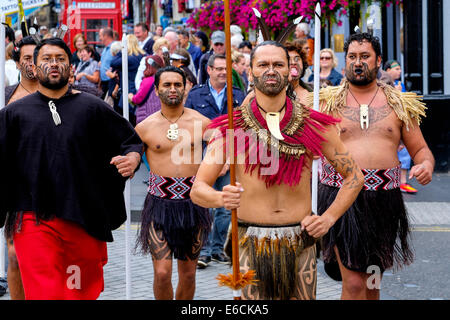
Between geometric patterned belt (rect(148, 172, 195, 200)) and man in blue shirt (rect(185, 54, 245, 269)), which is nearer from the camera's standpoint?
geometric patterned belt (rect(148, 172, 195, 200))

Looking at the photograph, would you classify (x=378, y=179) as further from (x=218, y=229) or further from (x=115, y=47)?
(x=115, y=47)

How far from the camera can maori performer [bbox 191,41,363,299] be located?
4.40 metres

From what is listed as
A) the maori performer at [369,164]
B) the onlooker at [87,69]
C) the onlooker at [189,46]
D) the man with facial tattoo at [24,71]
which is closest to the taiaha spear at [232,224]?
the maori performer at [369,164]

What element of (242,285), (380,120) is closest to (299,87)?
(380,120)

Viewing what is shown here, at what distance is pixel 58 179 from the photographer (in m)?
4.85

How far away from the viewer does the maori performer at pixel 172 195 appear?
19.9ft

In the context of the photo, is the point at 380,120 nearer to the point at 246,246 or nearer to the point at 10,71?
the point at 246,246

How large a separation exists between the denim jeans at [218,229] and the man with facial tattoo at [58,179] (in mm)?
3081

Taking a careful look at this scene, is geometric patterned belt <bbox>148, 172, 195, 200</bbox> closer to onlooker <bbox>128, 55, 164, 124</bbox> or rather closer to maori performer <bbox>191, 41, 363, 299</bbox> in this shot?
maori performer <bbox>191, 41, 363, 299</bbox>

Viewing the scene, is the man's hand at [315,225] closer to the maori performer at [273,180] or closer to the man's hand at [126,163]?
the maori performer at [273,180]

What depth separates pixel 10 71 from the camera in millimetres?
11102

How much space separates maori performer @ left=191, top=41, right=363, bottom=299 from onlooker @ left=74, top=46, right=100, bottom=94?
35.0ft

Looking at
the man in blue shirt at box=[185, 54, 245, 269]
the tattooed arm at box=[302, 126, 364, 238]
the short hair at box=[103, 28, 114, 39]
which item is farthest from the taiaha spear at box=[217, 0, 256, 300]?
the short hair at box=[103, 28, 114, 39]

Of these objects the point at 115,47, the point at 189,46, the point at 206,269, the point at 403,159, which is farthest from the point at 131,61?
the point at 206,269
